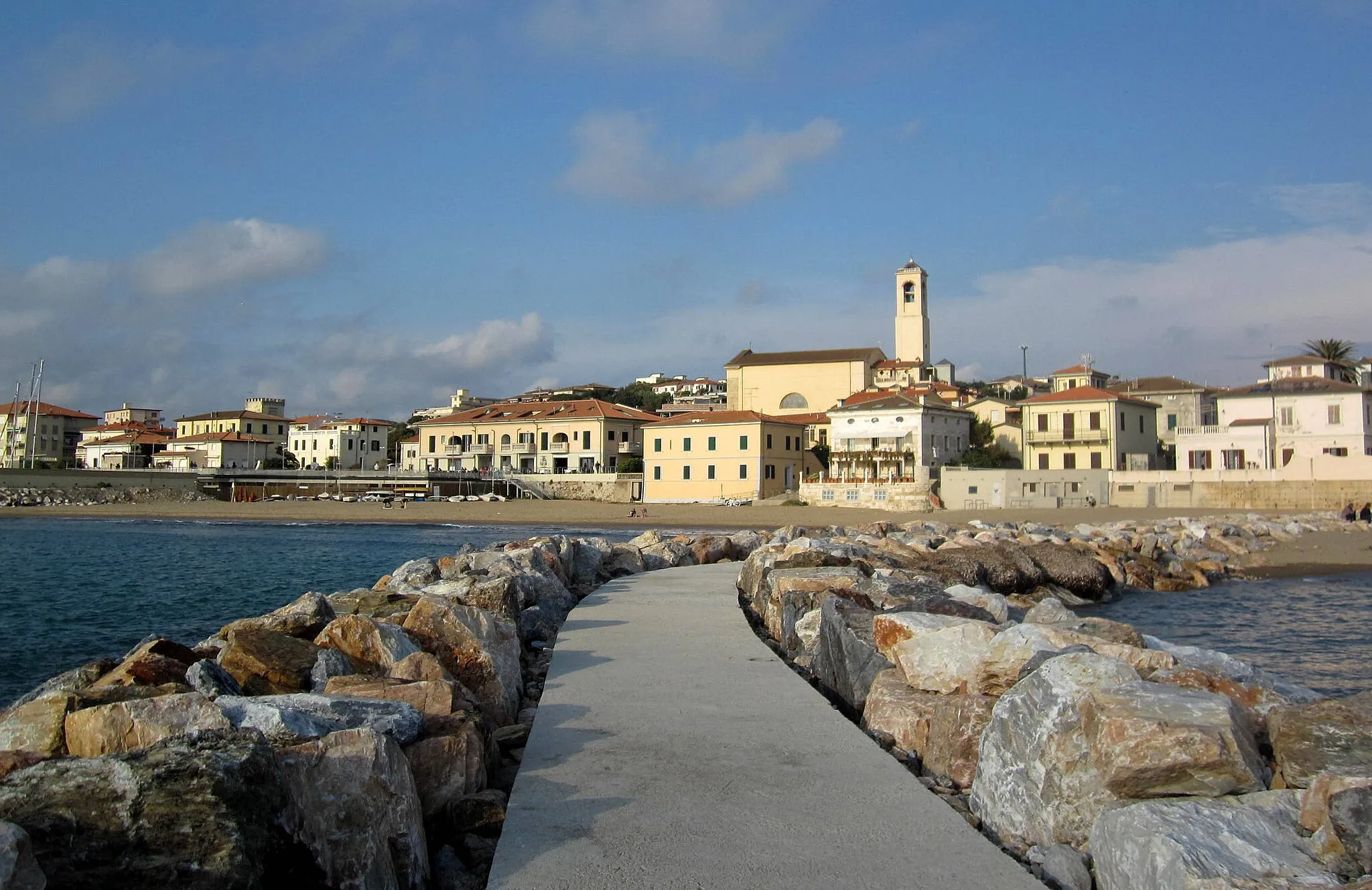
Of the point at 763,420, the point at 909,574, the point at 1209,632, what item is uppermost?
the point at 763,420

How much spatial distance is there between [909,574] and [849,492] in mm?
38040

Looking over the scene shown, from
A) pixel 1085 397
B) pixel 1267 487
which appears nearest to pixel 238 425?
pixel 1085 397

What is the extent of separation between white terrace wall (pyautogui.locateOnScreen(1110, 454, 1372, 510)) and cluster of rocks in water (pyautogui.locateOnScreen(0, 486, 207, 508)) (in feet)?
192

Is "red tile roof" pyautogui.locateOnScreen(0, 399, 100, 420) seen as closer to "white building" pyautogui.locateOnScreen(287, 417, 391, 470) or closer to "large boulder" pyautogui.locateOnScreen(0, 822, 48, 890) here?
"white building" pyautogui.locateOnScreen(287, 417, 391, 470)

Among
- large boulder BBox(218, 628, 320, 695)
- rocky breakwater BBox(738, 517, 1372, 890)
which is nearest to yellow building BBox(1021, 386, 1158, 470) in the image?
rocky breakwater BBox(738, 517, 1372, 890)

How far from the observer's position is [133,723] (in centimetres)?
437

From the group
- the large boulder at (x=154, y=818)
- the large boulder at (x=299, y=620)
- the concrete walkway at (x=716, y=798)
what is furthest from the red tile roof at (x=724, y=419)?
the large boulder at (x=154, y=818)

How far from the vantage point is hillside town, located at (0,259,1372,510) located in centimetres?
4306

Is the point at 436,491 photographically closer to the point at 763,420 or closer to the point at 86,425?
the point at 763,420

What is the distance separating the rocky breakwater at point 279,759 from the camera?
329 cm

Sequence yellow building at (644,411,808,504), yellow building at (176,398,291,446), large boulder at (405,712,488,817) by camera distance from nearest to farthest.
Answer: large boulder at (405,712,488,817) → yellow building at (644,411,808,504) → yellow building at (176,398,291,446)

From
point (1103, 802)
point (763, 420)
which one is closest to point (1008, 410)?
point (763, 420)

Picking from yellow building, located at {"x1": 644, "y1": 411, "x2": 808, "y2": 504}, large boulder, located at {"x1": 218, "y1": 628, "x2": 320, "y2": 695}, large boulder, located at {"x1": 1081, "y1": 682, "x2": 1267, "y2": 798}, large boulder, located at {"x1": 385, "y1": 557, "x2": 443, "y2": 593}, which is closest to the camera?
large boulder, located at {"x1": 1081, "y1": 682, "x2": 1267, "y2": 798}

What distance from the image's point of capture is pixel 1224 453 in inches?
1754
